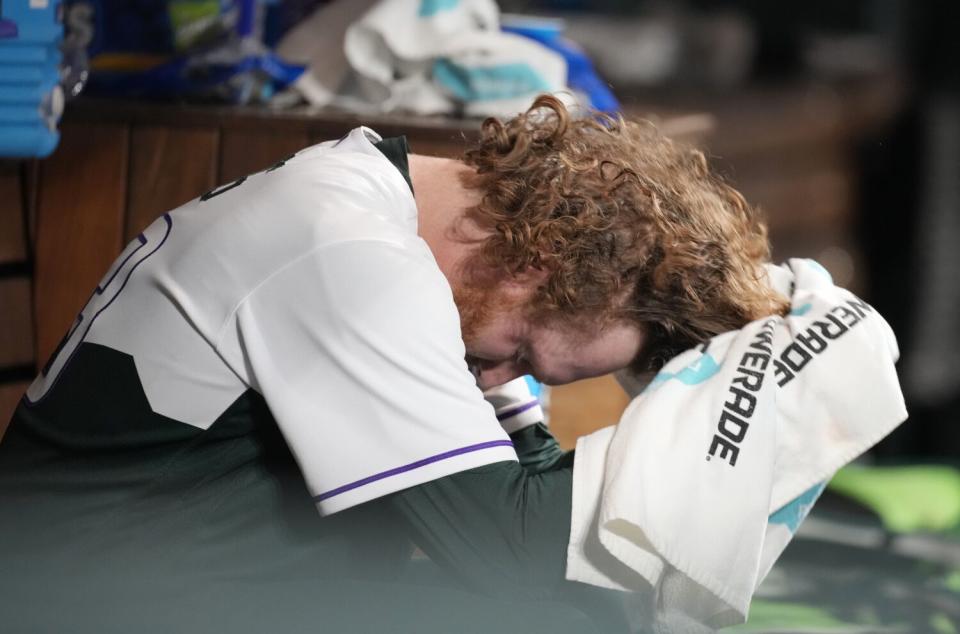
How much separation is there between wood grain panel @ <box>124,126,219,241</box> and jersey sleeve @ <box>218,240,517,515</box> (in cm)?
64

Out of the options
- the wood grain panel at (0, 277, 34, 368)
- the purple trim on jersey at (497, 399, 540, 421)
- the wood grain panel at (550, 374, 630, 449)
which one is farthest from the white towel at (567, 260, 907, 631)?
the wood grain panel at (0, 277, 34, 368)

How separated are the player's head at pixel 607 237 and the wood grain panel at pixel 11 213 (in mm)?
654

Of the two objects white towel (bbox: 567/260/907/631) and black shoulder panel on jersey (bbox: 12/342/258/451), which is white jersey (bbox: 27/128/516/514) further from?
white towel (bbox: 567/260/907/631)

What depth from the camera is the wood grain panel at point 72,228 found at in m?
1.41

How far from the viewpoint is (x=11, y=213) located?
4.57 ft

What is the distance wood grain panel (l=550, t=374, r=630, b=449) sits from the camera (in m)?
1.46

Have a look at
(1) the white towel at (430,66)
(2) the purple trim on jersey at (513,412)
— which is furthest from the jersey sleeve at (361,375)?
(1) the white towel at (430,66)

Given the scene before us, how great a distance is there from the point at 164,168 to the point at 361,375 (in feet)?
2.38

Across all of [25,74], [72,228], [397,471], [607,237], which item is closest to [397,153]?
[607,237]

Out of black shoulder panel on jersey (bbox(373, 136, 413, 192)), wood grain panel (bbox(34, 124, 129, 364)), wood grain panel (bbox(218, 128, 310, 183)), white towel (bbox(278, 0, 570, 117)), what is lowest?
wood grain panel (bbox(34, 124, 129, 364))

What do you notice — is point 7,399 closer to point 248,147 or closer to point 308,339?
point 248,147

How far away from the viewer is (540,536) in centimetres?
85

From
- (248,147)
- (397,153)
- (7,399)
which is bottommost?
(7,399)

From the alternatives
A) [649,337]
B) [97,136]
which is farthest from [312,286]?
[97,136]
